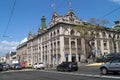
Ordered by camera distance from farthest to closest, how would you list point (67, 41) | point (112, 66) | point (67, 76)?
point (67, 41) < point (67, 76) < point (112, 66)

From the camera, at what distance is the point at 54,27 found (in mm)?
73375

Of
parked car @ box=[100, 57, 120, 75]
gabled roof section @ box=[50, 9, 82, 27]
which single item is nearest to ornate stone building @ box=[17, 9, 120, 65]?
gabled roof section @ box=[50, 9, 82, 27]

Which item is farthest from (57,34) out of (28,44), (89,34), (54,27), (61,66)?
(28,44)

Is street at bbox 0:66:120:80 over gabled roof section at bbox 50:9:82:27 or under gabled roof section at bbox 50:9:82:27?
under

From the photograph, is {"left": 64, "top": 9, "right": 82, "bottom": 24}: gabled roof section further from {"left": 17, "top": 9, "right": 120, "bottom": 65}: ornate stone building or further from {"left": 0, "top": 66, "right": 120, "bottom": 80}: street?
{"left": 0, "top": 66, "right": 120, "bottom": 80}: street

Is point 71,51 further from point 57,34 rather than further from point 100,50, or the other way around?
point 100,50

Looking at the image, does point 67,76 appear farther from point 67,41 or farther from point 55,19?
point 55,19

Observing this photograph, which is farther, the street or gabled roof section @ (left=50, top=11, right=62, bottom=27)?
gabled roof section @ (left=50, top=11, right=62, bottom=27)

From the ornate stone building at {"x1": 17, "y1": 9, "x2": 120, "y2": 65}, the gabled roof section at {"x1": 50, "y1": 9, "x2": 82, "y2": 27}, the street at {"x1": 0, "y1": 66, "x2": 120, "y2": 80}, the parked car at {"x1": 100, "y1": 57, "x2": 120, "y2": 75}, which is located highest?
the gabled roof section at {"x1": 50, "y1": 9, "x2": 82, "y2": 27}

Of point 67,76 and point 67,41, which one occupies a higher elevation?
point 67,41

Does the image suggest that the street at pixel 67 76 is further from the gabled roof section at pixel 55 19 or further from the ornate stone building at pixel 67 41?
the gabled roof section at pixel 55 19

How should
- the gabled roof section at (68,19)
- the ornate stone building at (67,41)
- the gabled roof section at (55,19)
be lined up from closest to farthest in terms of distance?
the ornate stone building at (67,41)
the gabled roof section at (68,19)
the gabled roof section at (55,19)

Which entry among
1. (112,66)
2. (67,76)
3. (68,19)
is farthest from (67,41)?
(112,66)

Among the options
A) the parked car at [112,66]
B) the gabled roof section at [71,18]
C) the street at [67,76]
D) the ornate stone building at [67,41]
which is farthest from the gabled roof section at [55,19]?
the parked car at [112,66]
